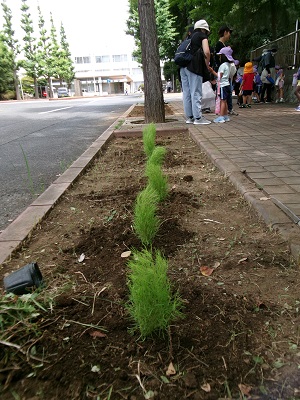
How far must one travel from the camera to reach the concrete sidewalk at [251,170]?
91.6 inches

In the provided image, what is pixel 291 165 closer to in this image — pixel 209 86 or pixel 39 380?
pixel 39 380

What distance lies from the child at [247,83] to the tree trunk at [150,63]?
15.1ft

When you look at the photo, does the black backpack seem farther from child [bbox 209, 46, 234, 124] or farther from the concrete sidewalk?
the concrete sidewalk

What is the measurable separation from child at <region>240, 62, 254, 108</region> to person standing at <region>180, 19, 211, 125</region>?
4.46 metres

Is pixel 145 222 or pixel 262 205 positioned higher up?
pixel 145 222

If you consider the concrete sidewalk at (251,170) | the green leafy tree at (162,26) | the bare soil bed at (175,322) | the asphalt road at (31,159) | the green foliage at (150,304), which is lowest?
the asphalt road at (31,159)

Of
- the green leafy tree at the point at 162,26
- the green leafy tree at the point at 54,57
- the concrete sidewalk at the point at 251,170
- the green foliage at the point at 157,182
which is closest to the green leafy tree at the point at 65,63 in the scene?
the green leafy tree at the point at 54,57

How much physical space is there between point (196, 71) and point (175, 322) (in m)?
5.91

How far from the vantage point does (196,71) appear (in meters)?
6.51

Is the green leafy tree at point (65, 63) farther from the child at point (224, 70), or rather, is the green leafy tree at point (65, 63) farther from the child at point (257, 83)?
the child at point (224, 70)

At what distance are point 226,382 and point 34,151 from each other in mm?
5657

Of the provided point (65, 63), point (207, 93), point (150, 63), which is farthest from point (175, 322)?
point (65, 63)

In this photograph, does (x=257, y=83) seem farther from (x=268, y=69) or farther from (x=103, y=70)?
(x=103, y=70)

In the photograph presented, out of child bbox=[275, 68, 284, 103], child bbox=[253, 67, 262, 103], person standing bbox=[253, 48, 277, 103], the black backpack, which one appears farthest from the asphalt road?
child bbox=[253, 67, 262, 103]
